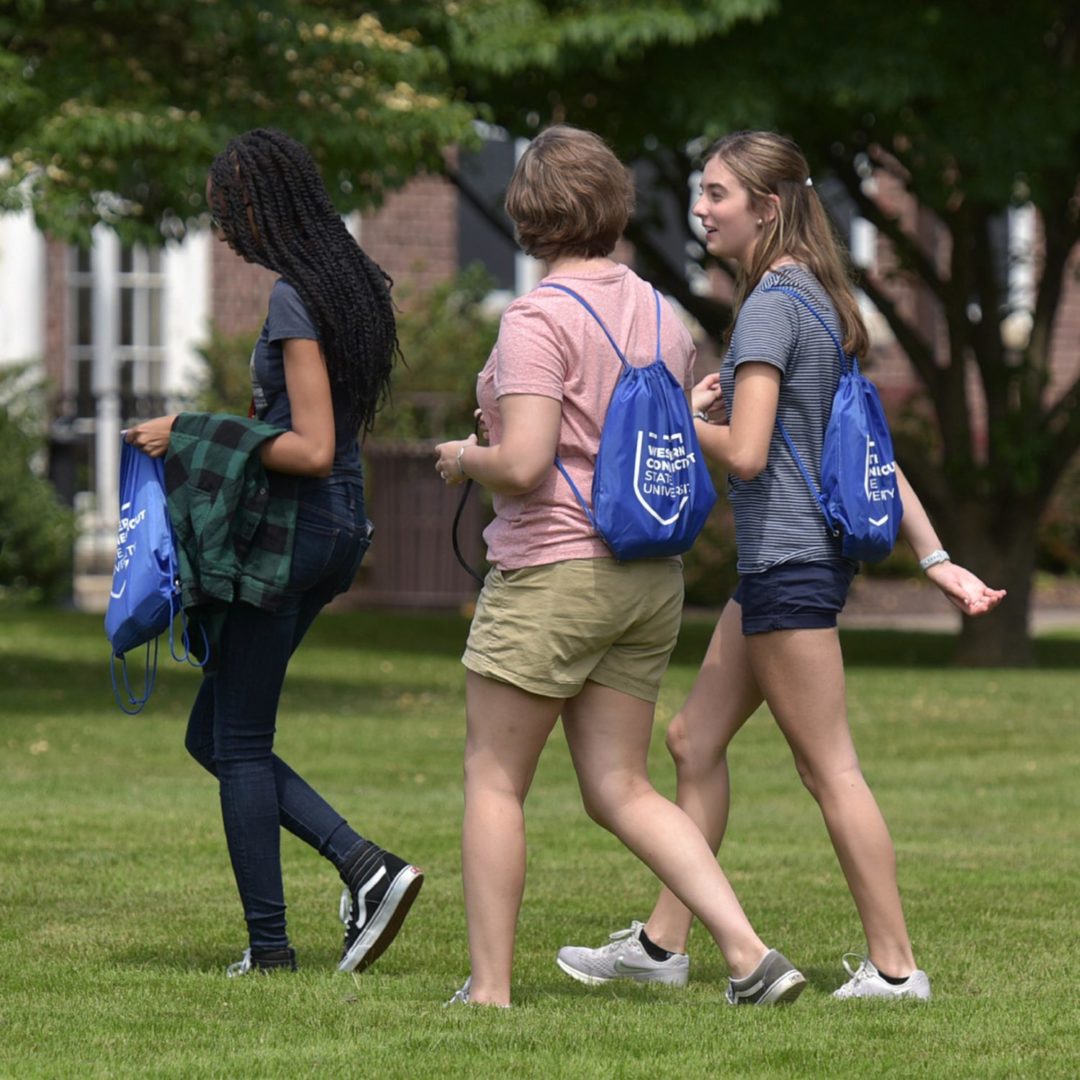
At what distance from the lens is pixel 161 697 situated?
12.7 meters

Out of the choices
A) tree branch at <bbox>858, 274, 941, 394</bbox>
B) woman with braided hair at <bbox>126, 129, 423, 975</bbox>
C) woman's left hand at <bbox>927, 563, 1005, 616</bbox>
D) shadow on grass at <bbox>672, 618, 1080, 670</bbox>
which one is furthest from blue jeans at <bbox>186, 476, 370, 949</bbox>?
tree branch at <bbox>858, 274, 941, 394</bbox>

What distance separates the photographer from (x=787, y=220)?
4.98 metres

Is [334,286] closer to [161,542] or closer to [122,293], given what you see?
[161,542]

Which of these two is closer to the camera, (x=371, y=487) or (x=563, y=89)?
(x=563, y=89)

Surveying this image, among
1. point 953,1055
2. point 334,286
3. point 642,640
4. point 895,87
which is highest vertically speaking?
point 895,87

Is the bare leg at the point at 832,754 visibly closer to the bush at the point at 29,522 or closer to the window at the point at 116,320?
the bush at the point at 29,522

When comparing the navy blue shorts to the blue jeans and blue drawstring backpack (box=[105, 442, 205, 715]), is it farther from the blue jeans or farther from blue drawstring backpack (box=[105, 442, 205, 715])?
blue drawstring backpack (box=[105, 442, 205, 715])

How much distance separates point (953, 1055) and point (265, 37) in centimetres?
848

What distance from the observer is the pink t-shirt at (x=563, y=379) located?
4.60 m

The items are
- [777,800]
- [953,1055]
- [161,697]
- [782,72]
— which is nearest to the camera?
[953,1055]

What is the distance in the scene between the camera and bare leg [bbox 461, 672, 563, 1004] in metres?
4.77

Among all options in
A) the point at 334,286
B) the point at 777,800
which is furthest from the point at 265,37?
the point at 334,286

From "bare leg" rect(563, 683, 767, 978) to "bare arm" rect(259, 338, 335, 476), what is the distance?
2.56 feet

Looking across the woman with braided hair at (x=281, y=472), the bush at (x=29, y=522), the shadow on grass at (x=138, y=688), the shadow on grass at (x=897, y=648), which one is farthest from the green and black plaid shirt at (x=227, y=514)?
the bush at (x=29, y=522)
